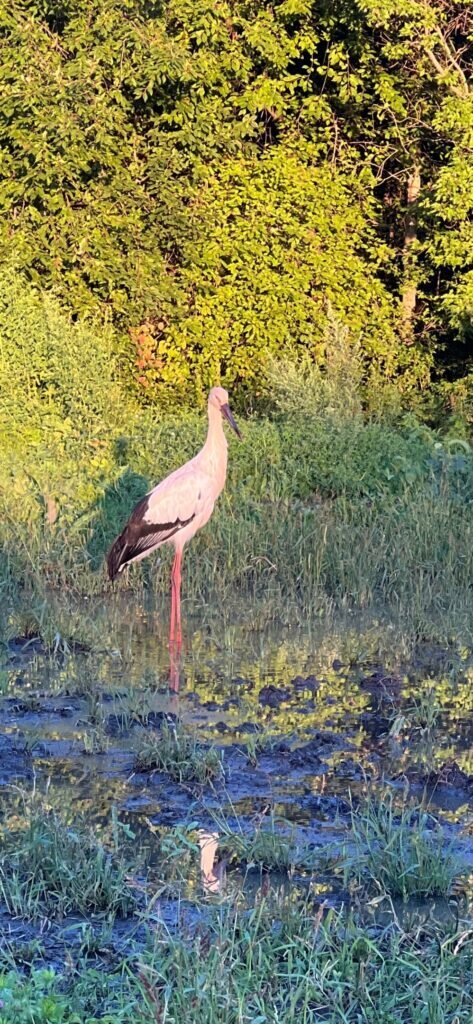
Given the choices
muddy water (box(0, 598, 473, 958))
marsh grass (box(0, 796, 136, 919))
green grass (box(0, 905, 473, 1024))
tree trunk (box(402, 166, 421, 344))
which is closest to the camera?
green grass (box(0, 905, 473, 1024))

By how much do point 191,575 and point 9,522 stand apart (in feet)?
4.40

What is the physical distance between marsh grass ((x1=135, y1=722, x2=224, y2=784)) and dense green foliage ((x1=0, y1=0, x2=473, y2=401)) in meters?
9.65

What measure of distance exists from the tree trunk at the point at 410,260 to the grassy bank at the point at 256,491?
8.40 feet

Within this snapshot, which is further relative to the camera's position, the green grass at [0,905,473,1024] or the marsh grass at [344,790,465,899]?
the marsh grass at [344,790,465,899]

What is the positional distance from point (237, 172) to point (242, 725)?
10865 millimetres

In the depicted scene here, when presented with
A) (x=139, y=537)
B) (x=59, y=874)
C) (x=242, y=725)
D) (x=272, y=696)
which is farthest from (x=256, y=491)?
(x=59, y=874)

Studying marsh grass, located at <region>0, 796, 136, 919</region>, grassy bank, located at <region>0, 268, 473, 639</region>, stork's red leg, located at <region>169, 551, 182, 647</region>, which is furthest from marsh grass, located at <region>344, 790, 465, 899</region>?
grassy bank, located at <region>0, 268, 473, 639</region>

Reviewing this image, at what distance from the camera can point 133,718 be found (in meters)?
5.72

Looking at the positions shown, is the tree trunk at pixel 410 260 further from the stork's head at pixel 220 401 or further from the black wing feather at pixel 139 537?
the black wing feather at pixel 139 537

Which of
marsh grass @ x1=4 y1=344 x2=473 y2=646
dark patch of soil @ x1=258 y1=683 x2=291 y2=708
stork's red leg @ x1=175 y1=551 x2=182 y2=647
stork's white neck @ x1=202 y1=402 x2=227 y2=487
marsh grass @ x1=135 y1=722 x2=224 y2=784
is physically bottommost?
marsh grass @ x1=4 y1=344 x2=473 y2=646

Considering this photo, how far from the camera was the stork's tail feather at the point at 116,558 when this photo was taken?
7973mm

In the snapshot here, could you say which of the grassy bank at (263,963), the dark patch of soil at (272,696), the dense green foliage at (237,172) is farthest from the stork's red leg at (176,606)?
the dense green foliage at (237,172)

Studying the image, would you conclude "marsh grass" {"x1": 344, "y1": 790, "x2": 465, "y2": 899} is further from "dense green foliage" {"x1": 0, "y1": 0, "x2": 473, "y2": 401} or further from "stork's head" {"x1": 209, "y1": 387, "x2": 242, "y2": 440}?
"dense green foliage" {"x1": 0, "y1": 0, "x2": 473, "y2": 401}

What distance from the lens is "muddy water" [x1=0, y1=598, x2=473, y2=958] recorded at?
14.9 feet
